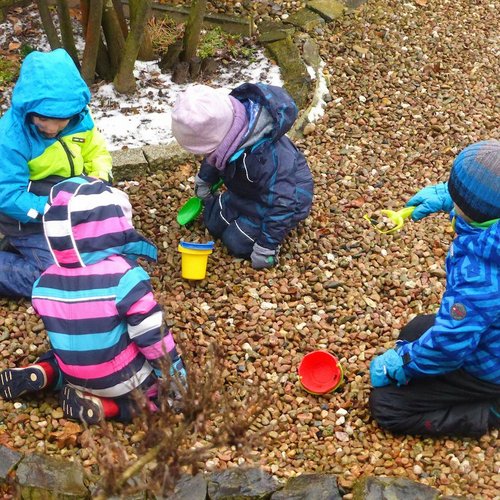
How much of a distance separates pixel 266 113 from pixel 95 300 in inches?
50.2

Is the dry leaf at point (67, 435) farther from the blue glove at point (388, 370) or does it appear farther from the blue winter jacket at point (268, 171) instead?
the blue winter jacket at point (268, 171)

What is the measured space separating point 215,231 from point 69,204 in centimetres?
134

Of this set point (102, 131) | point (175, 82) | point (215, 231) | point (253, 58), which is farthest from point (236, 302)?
point (253, 58)

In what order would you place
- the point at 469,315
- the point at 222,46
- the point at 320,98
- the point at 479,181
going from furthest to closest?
the point at 222,46, the point at 320,98, the point at 469,315, the point at 479,181

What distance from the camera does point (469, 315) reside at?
2582mm

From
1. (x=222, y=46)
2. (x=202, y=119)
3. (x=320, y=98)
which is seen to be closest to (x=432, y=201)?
(x=202, y=119)

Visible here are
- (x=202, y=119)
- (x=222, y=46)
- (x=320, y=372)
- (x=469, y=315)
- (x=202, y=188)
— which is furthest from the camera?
(x=222, y=46)

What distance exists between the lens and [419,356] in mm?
2777

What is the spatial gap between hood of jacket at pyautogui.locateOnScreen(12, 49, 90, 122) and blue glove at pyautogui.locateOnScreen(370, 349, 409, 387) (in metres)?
1.70

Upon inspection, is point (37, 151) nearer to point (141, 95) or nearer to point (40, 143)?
point (40, 143)

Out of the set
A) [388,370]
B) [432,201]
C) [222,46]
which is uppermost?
[432,201]

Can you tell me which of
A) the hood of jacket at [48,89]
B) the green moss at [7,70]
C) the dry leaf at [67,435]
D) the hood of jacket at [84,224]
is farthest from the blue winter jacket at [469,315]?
the green moss at [7,70]

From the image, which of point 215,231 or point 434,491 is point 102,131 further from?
point 434,491

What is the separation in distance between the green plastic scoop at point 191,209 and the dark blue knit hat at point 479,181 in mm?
1639
